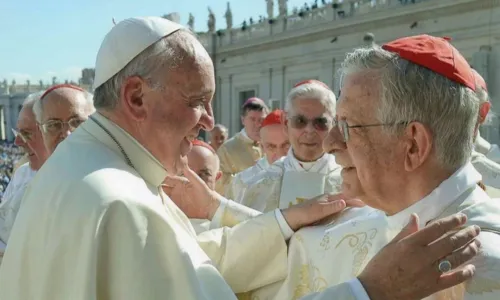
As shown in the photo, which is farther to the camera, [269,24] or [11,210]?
[269,24]

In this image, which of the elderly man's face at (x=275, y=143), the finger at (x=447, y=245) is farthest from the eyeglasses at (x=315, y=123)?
the finger at (x=447, y=245)

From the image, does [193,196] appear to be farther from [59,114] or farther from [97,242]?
[97,242]

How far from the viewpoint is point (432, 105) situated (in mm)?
1522

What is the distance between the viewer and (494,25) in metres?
13.7

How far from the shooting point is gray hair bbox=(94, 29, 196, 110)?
1659 millimetres

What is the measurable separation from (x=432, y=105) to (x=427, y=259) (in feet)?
1.52

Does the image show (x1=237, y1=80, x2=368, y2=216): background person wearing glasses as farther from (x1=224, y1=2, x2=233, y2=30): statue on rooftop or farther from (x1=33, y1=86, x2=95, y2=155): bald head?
(x1=224, y1=2, x2=233, y2=30): statue on rooftop

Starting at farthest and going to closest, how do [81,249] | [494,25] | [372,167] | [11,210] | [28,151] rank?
[494,25] < [28,151] < [11,210] < [372,167] < [81,249]

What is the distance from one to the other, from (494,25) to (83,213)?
14.2 meters

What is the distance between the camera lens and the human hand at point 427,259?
48.8 inches

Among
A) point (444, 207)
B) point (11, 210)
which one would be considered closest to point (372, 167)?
point (444, 207)

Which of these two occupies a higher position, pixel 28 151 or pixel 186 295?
pixel 186 295

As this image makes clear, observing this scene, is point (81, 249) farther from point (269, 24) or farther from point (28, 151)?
point (269, 24)

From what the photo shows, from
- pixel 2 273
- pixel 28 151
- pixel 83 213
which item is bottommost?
pixel 28 151
